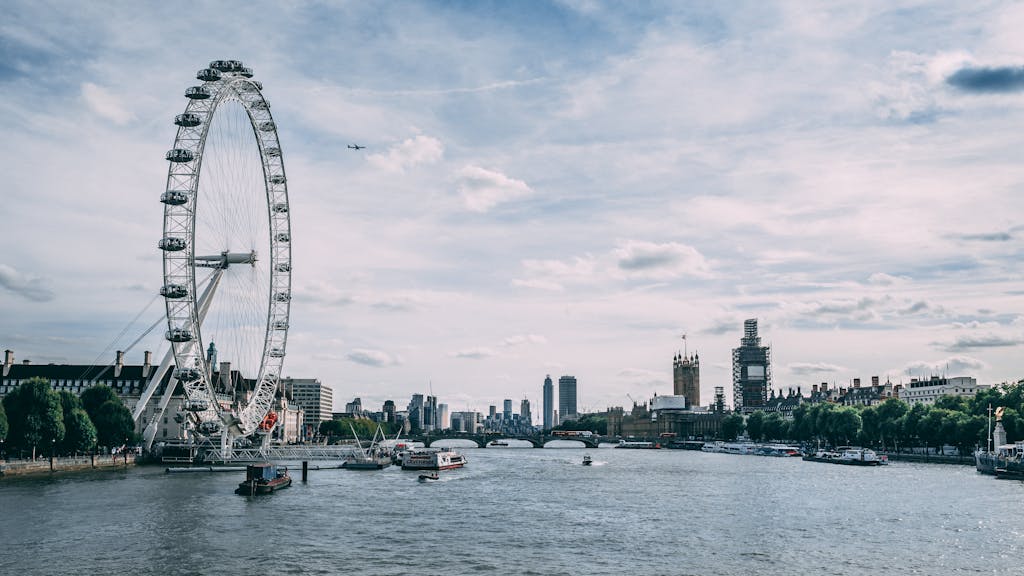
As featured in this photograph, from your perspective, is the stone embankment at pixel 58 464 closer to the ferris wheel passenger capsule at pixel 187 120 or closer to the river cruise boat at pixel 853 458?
the ferris wheel passenger capsule at pixel 187 120

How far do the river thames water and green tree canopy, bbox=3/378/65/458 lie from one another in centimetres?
623

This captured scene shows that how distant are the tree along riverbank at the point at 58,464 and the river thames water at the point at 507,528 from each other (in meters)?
5.52

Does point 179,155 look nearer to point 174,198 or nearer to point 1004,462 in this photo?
point 174,198

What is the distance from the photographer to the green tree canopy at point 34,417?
98812 mm

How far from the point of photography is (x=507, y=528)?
2623 inches

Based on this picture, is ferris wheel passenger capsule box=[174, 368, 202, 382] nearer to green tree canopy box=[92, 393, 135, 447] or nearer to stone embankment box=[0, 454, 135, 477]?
stone embankment box=[0, 454, 135, 477]

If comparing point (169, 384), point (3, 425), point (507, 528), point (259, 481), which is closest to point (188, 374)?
point (3, 425)

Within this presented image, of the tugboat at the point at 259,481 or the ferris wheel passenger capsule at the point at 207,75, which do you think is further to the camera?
the ferris wheel passenger capsule at the point at 207,75

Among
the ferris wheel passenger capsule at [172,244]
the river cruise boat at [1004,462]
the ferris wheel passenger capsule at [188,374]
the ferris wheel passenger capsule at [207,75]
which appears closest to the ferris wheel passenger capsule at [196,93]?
the ferris wheel passenger capsule at [207,75]

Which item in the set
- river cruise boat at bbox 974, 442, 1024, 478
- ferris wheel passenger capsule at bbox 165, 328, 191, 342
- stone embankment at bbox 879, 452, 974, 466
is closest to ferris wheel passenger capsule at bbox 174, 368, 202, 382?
ferris wheel passenger capsule at bbox 165, 328, 191, 342

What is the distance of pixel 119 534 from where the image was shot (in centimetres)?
5919

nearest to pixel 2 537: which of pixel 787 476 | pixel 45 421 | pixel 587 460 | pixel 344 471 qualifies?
pixel 45 421

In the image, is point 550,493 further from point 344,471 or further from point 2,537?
point 2,537

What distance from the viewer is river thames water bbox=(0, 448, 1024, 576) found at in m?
51.2
